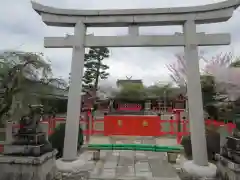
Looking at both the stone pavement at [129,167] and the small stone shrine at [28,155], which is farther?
the stone pavement at [129,167]

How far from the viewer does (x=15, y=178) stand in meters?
4.34

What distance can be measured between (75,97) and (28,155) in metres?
1.84

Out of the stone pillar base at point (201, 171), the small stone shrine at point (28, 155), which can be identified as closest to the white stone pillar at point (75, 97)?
the small stone shrine at point (28, 155)

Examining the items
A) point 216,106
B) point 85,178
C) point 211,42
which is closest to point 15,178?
point 85,178

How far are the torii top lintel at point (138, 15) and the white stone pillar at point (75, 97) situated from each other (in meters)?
0.34

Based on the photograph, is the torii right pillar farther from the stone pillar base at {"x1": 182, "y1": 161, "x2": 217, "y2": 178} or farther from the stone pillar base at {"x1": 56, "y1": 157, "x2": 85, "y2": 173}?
the stone pillar base at {"x1": 56, "y1": 157, "x2": 85, "y2": 173}

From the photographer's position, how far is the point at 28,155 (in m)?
4.43

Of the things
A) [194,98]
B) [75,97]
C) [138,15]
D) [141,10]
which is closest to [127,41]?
[138,15]

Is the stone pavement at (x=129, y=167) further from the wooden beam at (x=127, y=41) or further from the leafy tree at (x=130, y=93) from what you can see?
the leafy tree at (x=130, y=93)

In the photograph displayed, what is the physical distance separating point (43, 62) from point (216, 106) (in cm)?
777

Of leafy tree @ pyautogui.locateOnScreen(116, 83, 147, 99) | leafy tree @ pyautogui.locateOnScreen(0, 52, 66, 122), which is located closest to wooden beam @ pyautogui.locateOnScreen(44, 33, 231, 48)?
leafy tree @ pyautogui.locateOnScreen(0, 52, 66, 122)

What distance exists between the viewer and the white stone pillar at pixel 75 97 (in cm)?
552

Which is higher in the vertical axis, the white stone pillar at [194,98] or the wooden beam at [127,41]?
the wooden beam at [127,41]

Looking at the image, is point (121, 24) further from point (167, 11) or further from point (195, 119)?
point (195, 119)
